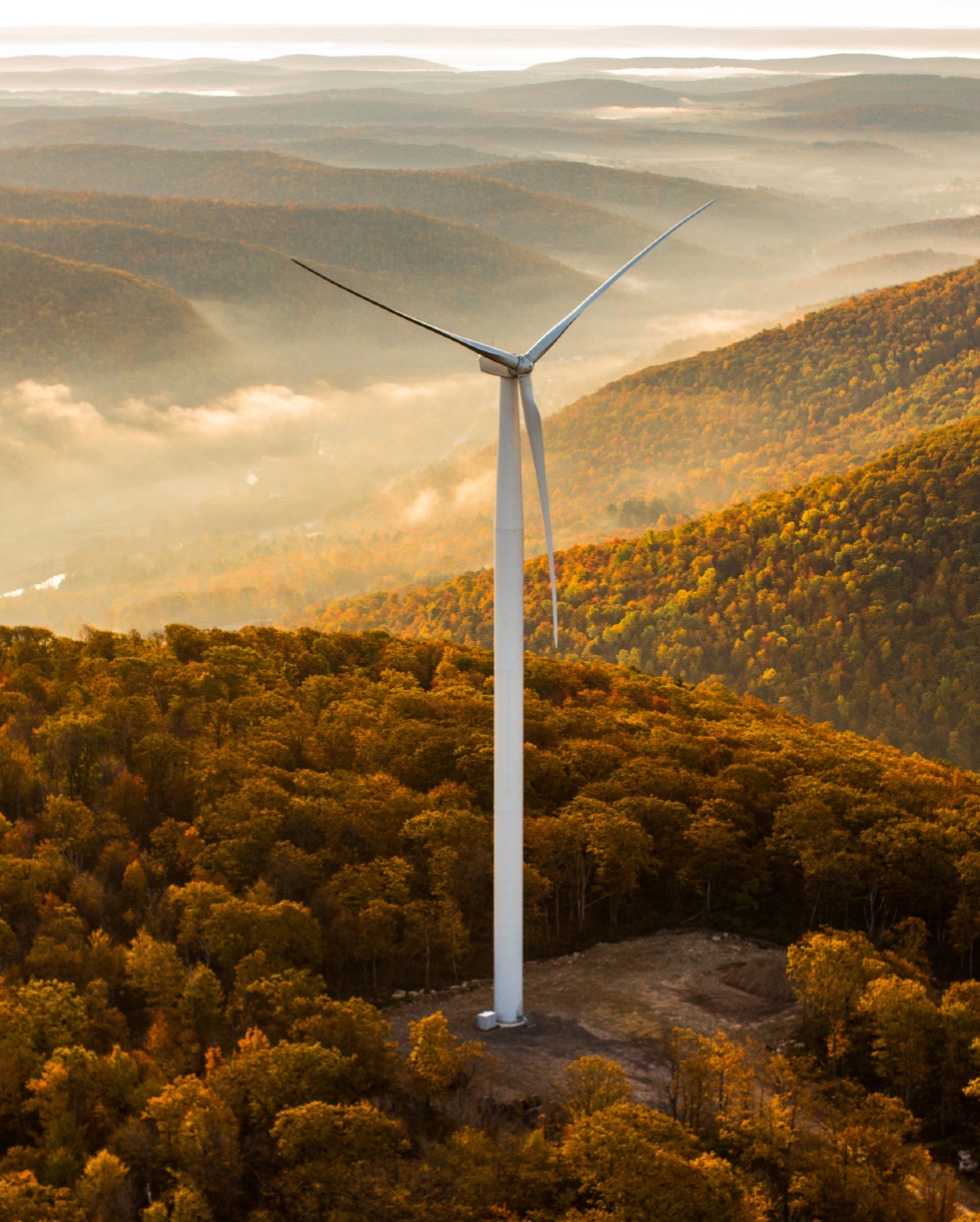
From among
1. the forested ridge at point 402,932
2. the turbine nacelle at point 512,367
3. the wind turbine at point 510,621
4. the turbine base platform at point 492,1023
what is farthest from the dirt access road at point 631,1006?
the turbine nacelle at point 512,367

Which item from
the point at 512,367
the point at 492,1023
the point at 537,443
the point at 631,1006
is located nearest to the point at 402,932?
the point at 492,1023

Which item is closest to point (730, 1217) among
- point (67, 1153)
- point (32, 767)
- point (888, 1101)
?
point (888, 1101)

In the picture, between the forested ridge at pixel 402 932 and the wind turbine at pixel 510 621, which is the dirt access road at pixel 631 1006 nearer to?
the forested ridge at pixel 402 932

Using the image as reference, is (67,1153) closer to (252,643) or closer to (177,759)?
(177,759)

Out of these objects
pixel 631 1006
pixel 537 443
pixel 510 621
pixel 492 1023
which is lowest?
pixel 631 1006

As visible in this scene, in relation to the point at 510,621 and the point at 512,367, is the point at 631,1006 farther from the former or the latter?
the point at 512,367
